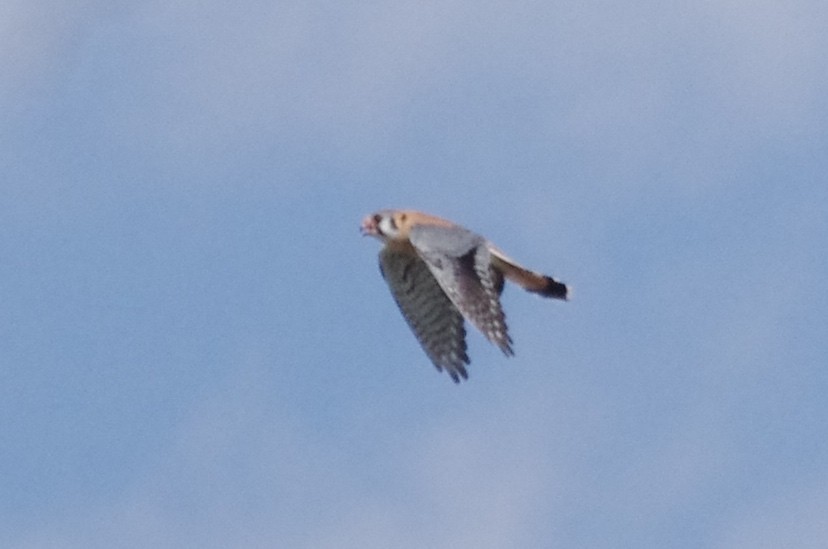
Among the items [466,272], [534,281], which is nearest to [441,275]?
[466,272]

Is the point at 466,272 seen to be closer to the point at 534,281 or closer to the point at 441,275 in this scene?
the point at 441,275

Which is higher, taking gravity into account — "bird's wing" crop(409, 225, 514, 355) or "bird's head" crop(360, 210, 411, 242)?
"bird's head" crop(360, 210, 411, 242)

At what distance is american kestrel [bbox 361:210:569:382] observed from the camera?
28.8 m

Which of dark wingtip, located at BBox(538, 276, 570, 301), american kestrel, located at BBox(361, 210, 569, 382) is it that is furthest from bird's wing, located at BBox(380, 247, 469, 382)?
dark wingtip, located at BBox(538, 276, 570, 301)

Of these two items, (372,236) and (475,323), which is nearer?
(475,323)

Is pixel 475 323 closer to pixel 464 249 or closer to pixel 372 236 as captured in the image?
pixel 464 249

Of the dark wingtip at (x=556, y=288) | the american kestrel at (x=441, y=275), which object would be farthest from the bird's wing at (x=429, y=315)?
the dark wingtip at (x=556, y=288)

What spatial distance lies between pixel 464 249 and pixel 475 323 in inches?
46.6

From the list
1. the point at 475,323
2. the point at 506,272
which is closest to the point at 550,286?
the point at 506,272

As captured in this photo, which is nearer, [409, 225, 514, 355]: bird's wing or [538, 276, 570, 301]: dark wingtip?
[409, 225, 514, 355]: bird's wing

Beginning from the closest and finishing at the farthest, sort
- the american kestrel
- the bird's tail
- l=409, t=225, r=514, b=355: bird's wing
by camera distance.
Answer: l=409, t=225, r=514, b=355: bird's wing < the american kestrel < the bird's tail

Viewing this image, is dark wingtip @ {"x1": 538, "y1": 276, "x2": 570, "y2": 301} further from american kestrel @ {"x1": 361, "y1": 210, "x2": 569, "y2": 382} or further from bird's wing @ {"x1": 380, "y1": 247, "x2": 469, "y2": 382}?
bird's wing @ {"x1": 380, "y1": 247, "x2": 469, "y2": 382}

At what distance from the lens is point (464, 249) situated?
29.2 m

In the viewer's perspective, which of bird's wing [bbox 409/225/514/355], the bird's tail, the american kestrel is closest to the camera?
bird's wing [bbox 409/225/514/355]
